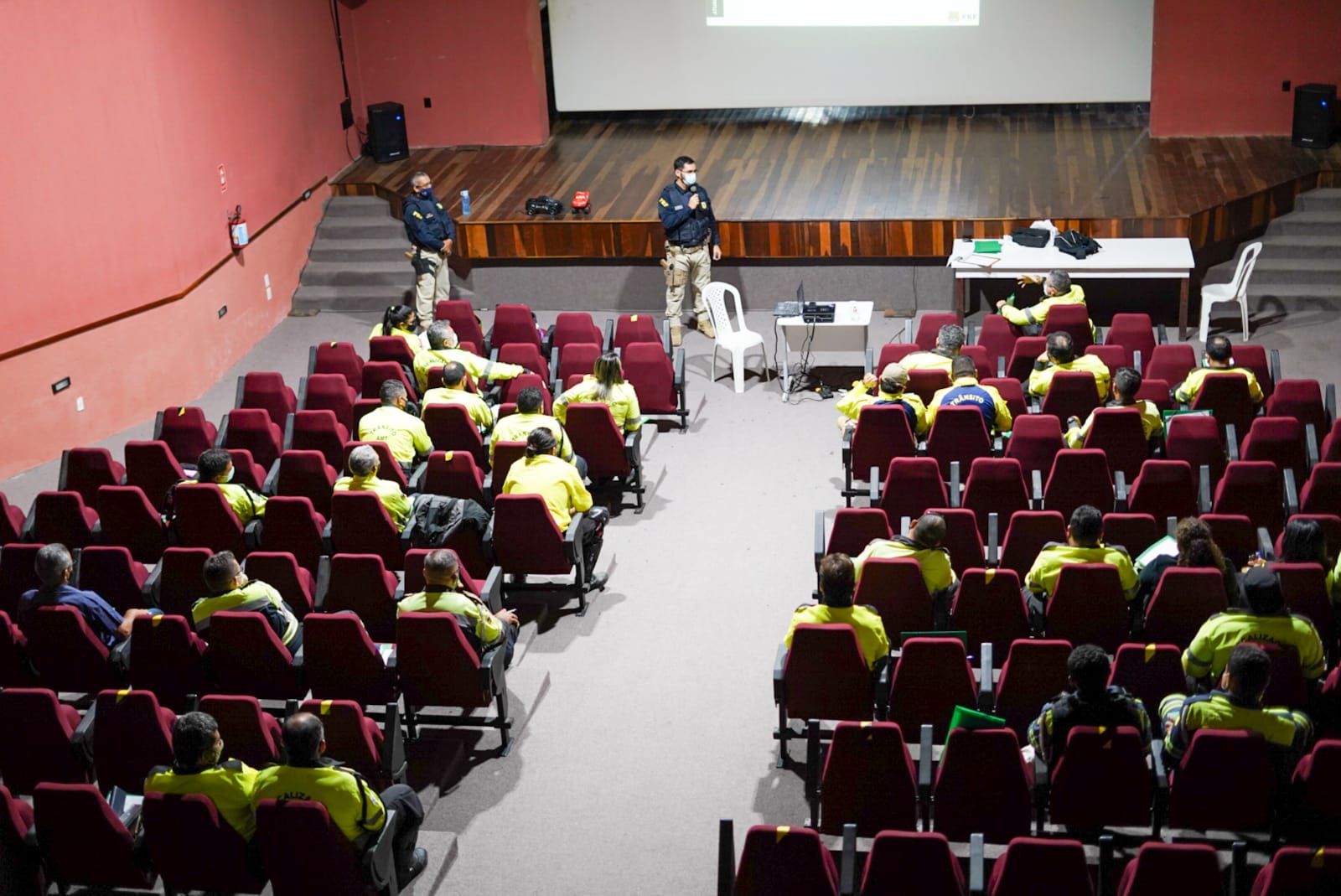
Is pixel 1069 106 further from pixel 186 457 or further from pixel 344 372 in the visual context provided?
pixel 186 457

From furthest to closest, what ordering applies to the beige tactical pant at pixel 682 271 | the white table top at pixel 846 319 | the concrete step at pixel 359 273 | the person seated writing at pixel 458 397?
the concrete step at pixel 359 273, the beige tactical pant at pixel 682 271, the white table top at pixel 846 319, the person seated writing at pixel 458 397

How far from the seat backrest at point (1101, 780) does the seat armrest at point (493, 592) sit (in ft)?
8.51

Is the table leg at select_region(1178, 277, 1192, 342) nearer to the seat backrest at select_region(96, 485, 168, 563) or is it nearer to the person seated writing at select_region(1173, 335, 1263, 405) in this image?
the person seated writing at select_region(1173, 335, 1263, 405)

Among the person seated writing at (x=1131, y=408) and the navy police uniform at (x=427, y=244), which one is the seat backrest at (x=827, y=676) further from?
the navy police uniform at (x=427, y=244)

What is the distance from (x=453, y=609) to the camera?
609cm

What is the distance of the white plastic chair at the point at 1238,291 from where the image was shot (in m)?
10.4

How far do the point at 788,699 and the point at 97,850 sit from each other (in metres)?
2.64

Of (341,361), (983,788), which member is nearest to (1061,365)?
(983,788)

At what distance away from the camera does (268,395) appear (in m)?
8.98

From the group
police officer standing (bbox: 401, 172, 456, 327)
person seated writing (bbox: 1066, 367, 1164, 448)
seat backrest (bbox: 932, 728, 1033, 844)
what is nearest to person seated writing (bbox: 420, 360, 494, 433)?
police officer standing (bbox: 401, 172, 456, 327)

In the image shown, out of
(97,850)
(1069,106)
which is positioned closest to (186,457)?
(97,850)

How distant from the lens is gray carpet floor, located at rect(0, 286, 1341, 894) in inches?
227

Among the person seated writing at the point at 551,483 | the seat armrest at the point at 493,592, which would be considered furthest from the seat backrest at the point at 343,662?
the person seated writing at the point at 551,483

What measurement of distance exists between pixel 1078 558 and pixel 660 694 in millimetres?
2000
